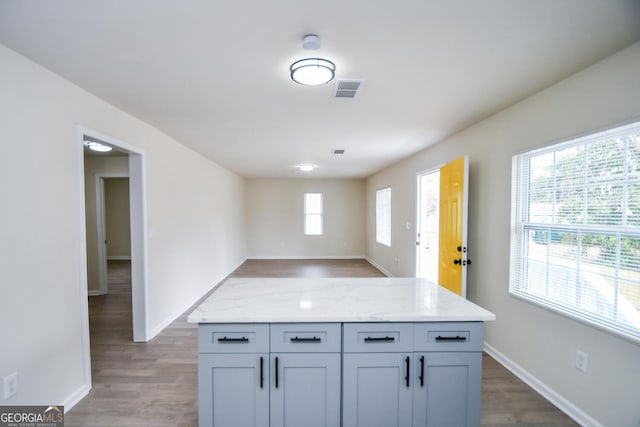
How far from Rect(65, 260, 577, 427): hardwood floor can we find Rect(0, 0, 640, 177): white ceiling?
245cm

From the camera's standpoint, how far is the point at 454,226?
10.9ft

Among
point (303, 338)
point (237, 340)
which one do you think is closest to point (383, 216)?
point (303, 338)

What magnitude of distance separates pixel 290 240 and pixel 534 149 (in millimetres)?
6968

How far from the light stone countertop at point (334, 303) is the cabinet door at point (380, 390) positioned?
0.24 m

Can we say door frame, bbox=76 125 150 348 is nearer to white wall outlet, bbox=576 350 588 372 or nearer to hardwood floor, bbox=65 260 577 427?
hardwood floor, bbox=65 260 577 427

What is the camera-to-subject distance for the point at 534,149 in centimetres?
242

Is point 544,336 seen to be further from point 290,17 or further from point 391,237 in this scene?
point 391,237

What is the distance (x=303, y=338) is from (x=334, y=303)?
0.95 feet

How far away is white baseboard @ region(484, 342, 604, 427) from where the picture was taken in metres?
1.96

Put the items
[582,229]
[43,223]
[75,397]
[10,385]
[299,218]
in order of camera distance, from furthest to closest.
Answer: [299,218]
[75,397]
[582,229]
[43,223]
[10,385]

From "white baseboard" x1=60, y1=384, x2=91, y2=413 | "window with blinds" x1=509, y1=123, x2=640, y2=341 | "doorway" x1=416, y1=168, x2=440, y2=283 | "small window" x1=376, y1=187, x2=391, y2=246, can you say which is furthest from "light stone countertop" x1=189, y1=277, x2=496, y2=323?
"small window" x1=376, y1=187, x2=391, y2=246

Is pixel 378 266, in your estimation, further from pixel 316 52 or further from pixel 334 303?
pixel 316 52

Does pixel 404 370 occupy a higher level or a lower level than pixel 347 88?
lower

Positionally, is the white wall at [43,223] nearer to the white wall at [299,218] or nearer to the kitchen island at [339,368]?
the kitchen island at [339,368]
